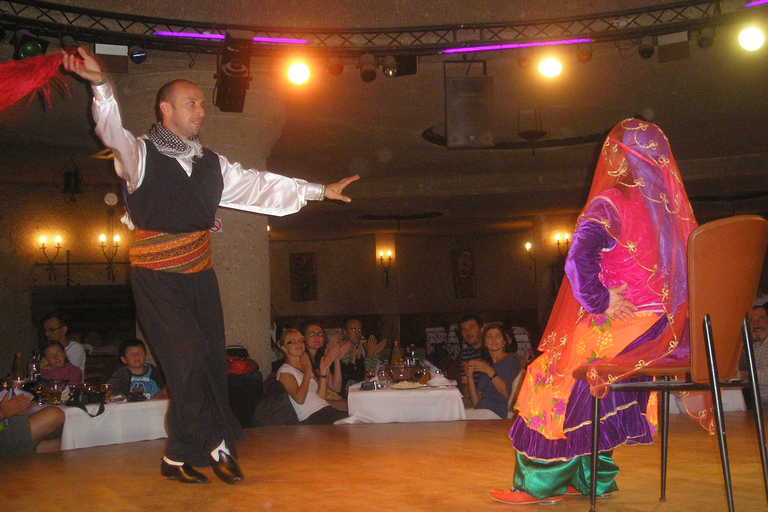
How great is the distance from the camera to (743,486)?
2293 millimetres

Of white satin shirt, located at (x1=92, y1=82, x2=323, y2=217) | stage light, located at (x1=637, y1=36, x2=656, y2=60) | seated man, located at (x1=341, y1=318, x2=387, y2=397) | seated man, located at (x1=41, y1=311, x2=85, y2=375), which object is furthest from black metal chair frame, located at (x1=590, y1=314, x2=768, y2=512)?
seated man, located at (x1=41, y1=311, x2=85, y2=375)

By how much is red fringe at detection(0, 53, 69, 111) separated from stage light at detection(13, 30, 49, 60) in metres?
2.77

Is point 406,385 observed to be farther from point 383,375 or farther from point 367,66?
point 367,66

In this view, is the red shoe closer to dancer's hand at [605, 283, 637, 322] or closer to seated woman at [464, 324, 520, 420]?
dancer's hand at [605, 283, 637, 322]

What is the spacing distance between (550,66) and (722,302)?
4.32 meters

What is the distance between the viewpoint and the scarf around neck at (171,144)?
245cm

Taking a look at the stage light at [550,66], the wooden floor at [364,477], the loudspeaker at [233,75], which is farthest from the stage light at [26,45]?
the stage light at [550,66]

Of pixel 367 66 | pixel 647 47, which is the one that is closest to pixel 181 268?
pixel 367 66

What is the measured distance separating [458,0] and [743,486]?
4430 millimetres

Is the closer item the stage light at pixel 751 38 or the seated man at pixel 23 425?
the seated man at pixel 23 425

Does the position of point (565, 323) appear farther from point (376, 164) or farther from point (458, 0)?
point (376, 164)

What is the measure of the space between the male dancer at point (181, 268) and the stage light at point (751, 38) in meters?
4.62

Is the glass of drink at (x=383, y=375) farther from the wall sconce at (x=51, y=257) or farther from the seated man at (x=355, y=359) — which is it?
the wall sconce at (x=51, y=257)

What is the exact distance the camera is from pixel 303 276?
1590cm
